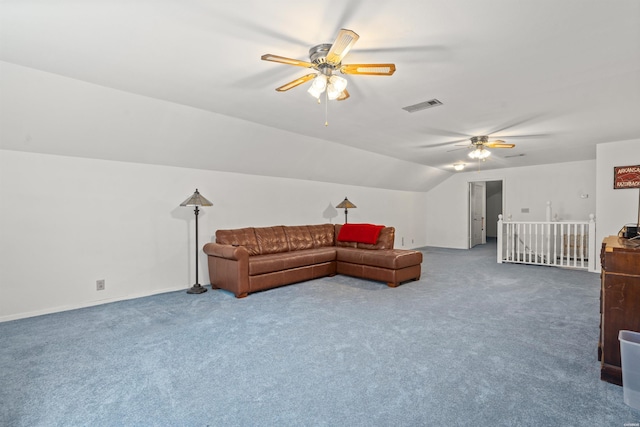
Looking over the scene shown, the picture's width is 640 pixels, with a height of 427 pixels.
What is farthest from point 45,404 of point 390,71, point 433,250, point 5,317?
point 433,250

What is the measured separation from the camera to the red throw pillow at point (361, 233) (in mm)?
5551

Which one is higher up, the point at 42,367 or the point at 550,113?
the point at 550,113

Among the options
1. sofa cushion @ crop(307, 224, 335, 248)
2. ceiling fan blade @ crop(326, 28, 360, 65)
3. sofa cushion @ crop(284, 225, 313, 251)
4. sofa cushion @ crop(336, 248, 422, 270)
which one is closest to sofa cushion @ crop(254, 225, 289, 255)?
sofa cushion @ crop(284, 225, 313, 251)

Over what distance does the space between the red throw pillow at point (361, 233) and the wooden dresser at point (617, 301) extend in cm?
352

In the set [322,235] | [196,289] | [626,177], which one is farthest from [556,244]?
[196,289]

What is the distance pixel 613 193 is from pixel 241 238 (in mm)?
6620

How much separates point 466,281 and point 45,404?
5197mm

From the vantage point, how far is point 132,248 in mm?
4254

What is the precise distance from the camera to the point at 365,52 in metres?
2.46

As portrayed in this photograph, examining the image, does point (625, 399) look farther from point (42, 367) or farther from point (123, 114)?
point (123, 114)

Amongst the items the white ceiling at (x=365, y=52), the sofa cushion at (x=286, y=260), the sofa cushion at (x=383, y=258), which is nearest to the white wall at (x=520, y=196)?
the white ceiling at (x=365, y=52)

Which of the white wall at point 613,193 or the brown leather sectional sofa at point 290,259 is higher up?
the white wall at point 613,193

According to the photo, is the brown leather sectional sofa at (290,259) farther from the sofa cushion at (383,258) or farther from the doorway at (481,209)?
the doorway at (481,209)

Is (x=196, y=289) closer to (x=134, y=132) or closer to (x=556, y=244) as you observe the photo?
(x=134, y=132)
